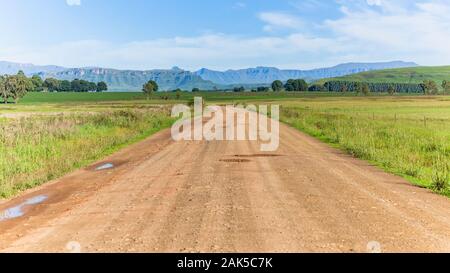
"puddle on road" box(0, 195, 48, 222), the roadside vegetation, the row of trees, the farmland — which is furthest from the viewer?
the row of trees

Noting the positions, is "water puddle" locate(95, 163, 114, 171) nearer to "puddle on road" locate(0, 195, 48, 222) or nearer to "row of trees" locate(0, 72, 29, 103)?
"puddle on road" locate(0, 195, 48, 222)

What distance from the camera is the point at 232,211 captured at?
32.5 ft

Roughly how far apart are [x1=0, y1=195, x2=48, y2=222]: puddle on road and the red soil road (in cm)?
23

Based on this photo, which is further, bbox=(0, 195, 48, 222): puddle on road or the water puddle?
the water puddle

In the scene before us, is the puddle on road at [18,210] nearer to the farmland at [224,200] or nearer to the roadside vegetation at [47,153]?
the farmland at [224,200]

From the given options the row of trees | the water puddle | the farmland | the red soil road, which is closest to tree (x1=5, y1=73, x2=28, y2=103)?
the row of trees

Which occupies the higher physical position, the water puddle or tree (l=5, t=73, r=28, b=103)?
tree (l=5, t=73, r=28, b=103)

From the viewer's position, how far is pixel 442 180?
14.1 meters

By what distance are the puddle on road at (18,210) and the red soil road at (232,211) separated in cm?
23

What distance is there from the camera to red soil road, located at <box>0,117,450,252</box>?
7734mm

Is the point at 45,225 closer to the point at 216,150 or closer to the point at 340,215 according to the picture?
the point at 340,215

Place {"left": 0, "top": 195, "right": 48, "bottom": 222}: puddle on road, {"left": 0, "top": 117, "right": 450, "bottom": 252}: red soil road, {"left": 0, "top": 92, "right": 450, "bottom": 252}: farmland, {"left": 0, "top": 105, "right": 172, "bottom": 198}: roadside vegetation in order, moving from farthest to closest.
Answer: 1. {"left": 0, "top": 105, "right": 172, "bottom": 198}: roadside vegetation
2. {"left": 0, "top": 195, "right": 48, "bottom": 222}: puddle on road
3. {"left": 0, "top": 92, "right": 450, "bottom": 252}: farmland
4. {"left": 0, "top": 117, "right": 450, "bottom": 252}: red soil road

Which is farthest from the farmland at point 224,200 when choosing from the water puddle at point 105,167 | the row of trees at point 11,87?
the row of trees at point 11,87
